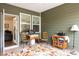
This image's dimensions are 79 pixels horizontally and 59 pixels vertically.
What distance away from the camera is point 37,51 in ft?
8.72

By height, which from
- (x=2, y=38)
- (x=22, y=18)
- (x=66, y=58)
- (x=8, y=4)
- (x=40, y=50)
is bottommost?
(x=66, y=58)

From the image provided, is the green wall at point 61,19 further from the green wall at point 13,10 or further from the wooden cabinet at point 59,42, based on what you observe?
the green wall at point 13,10

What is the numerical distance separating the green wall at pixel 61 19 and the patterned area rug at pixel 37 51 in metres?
0.31

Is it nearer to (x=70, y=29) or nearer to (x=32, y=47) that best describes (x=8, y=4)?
(x=32, y=47)

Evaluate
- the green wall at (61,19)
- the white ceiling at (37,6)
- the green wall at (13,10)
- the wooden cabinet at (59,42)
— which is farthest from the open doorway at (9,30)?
the wooden cabinet at (59,42)

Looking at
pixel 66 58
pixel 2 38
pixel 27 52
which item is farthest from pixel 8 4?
pixel 66 58

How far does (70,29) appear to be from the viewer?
2709 millimetres

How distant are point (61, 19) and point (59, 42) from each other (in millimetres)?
621

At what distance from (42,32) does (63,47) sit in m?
0.68

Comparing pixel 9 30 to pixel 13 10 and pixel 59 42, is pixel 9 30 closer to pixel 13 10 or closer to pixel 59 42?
pixel 13 10

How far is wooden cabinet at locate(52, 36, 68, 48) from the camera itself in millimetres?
2723

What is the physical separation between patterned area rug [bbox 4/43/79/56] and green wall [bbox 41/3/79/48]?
310mm

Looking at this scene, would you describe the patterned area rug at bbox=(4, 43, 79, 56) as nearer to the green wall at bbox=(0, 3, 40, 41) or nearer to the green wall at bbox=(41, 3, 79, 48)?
the green wall at bbox=(41, 3, 79, 48)

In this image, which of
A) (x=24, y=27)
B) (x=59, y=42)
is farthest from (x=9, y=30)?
(x=59, y=42)
